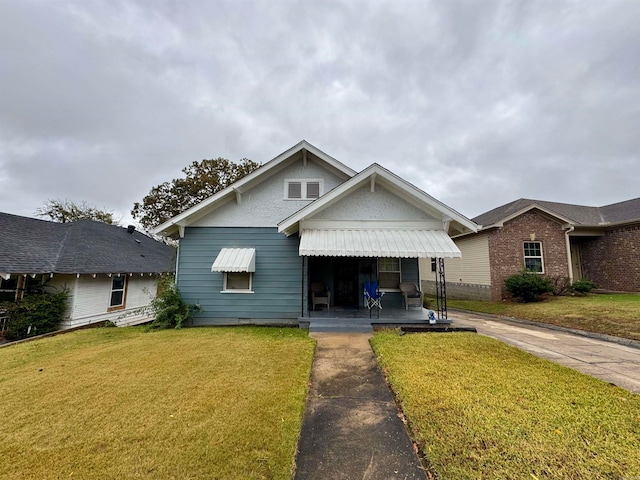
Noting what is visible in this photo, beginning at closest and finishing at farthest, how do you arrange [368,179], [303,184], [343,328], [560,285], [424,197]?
[343,328] → [424,197] → [368,179] → [303,184] → [560,285]

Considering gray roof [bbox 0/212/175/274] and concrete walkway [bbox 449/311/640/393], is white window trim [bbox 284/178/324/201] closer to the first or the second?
gray roof [bbox 0/212/175/274]

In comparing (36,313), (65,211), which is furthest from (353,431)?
(65,211)

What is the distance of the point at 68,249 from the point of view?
14398 millimetres

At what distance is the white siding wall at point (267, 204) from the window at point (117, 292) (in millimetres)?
8967

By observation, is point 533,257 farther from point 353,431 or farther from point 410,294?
point 353,431

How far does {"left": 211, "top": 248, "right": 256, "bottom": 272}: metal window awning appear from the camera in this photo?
9969 mm

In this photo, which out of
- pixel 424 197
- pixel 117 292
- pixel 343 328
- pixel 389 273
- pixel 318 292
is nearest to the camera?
Result: pixel 343 328

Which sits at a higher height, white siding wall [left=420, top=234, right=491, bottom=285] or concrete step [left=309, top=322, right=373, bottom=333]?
white siding wall [left=420, top=234, right=491, bottom=285]

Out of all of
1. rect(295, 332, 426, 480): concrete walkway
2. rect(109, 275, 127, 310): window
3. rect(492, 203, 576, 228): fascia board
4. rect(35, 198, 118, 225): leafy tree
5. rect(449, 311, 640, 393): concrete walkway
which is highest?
rect(35, 198, 118, 225): leafy tree

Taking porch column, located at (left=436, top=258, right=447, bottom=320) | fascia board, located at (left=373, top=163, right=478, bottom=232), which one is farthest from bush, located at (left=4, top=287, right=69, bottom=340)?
porch column, located at (left=436, top=258, right=447, bottom=320)

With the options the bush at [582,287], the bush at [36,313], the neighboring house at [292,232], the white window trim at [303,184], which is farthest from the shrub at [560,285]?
the bush at [36,313]

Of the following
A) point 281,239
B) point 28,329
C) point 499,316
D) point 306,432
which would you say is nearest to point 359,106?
point 281,239

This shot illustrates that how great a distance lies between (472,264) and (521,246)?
3033mm

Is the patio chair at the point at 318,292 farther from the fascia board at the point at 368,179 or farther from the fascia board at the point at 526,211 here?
the fascia board at the point at 526,211
